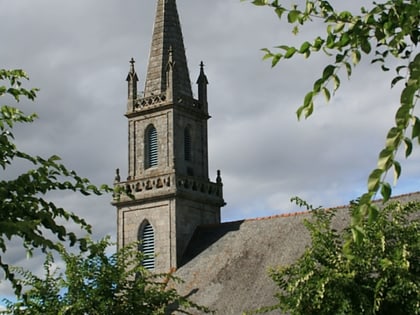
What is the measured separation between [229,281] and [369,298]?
42.9ft

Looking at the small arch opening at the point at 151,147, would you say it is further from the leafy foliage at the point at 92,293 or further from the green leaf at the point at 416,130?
the green leaf at the point at 416,130

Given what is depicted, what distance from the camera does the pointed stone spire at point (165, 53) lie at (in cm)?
3675

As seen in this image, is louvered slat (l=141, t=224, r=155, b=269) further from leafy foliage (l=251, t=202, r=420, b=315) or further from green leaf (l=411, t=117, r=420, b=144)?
green leaf (l=411, t=117, r=420, b=144)

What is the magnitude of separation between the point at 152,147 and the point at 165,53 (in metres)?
4.44

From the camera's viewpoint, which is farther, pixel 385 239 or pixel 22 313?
pixel 22 313

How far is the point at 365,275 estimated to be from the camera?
53.9ft

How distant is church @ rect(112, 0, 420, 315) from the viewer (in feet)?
94.7

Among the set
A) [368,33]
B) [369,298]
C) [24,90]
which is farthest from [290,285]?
[368,33]

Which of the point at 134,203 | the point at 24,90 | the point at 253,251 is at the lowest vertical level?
the point at 24,90

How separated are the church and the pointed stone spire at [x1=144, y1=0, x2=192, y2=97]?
1.8 inches

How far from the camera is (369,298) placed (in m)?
16.0

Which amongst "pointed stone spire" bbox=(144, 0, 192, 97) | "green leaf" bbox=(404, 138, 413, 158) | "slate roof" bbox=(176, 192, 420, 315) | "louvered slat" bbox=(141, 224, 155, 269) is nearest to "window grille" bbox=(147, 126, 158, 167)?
"pointed stone spire" bbox=(144, 0, 192, 97)

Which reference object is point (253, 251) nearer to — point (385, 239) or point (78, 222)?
point (385, 239)

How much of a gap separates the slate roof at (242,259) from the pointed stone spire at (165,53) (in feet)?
23.9
